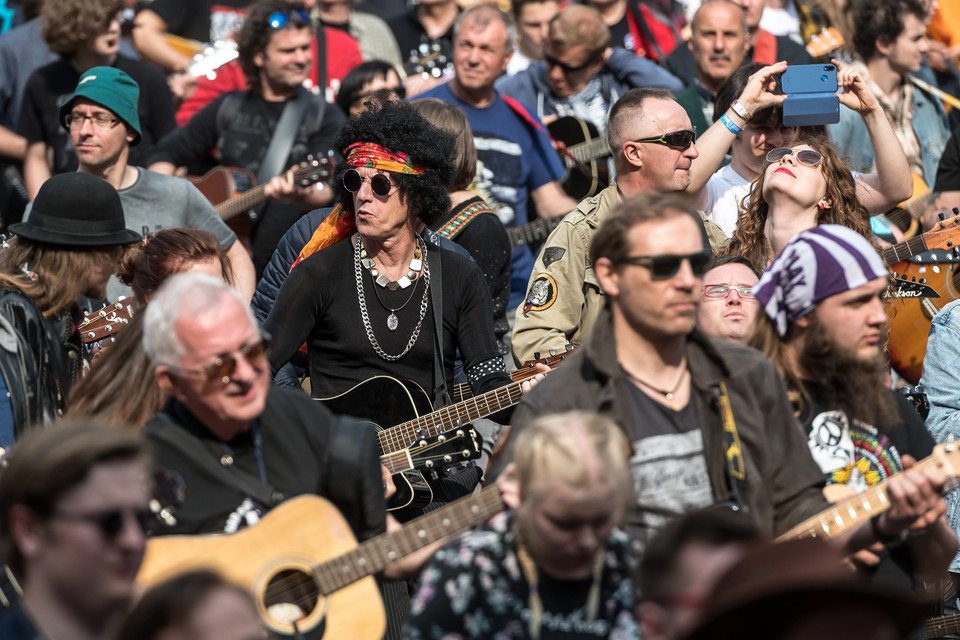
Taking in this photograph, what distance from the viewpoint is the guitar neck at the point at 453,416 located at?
19.3ft

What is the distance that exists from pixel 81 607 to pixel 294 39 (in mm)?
6049

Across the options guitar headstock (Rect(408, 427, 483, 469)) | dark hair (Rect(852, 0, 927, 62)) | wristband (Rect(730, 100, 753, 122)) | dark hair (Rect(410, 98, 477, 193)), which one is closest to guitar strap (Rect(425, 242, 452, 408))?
guitar headstock (Rect(408, 427, 483, 469))

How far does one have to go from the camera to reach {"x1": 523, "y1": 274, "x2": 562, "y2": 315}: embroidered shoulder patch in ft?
20.0

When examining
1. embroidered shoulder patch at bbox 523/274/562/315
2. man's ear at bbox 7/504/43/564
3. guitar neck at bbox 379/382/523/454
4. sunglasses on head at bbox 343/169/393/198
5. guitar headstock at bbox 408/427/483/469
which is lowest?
guitar neck at bbox 379/382/523/454

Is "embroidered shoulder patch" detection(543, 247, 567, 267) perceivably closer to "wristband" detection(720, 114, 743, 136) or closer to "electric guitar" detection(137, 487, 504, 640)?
"wristband" detection(720, 114, 743, 136)

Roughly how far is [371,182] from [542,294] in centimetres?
97

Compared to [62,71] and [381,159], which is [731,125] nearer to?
[381,159]

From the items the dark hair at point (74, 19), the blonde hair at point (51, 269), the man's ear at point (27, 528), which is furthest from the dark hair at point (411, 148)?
the man's ear at point (27, 528)

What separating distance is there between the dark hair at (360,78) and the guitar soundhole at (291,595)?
17.3ft

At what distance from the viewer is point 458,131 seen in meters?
7.19

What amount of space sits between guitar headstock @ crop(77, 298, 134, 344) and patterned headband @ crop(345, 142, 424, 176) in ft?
4.17

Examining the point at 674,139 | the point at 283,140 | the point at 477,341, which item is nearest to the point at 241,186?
the point at 283,140

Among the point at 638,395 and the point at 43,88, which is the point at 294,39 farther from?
the point at 638,395

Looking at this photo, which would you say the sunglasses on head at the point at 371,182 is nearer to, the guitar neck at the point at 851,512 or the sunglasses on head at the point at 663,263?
the sunglasses on head at the point at 663,263
